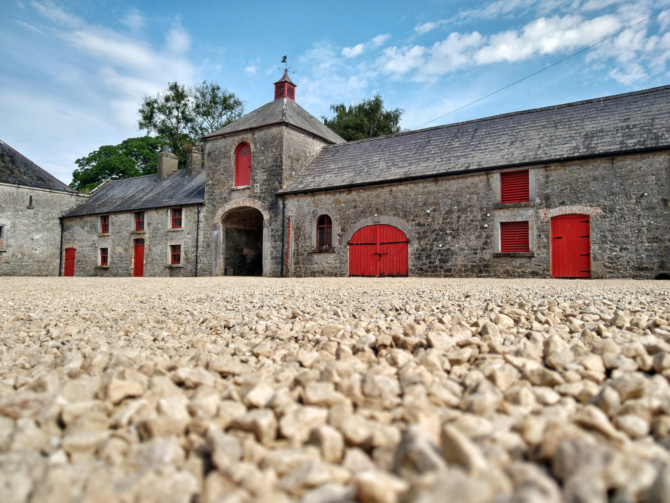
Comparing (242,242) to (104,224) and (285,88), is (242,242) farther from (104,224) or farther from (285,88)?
(104,224)

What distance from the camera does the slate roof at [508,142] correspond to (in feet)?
42.8

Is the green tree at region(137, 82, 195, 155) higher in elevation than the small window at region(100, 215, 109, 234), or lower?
higher

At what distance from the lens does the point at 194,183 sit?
23391mm

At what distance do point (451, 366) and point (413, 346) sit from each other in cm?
43

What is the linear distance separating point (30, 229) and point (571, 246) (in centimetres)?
2792

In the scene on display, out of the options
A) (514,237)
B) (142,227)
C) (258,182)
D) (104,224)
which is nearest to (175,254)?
(142,227)

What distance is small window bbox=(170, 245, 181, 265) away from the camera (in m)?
21.9

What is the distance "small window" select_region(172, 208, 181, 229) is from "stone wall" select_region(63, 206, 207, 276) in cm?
25

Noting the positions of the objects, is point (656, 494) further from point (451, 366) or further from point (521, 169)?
point (521, 169)

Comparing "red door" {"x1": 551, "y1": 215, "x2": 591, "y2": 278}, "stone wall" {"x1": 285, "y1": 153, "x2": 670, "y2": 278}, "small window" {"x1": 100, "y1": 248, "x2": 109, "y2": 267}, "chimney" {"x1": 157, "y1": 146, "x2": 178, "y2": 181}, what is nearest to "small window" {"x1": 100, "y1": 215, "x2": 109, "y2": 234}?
"small window" {"x1": 100, "y1": 248, "x2": 109, "y2": 267}

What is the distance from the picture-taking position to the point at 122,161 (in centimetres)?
3641

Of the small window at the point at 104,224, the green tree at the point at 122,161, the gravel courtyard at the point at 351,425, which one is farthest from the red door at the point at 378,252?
the green tree at the point at 122,161

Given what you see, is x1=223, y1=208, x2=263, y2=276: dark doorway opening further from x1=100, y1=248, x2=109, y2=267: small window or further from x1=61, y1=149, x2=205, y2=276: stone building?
x1=100, y1=248, x2=109, y2=267: small window

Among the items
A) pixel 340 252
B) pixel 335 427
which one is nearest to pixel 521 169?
pixel 340 252
